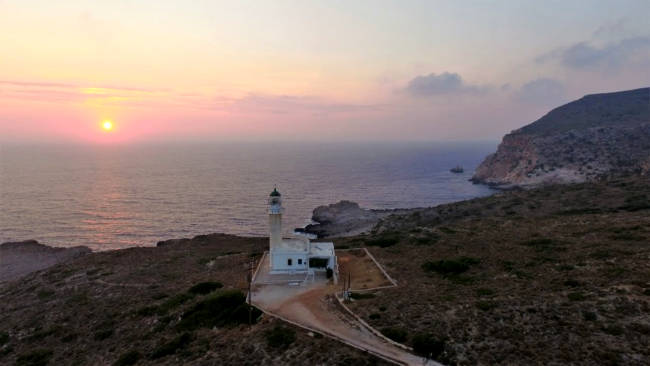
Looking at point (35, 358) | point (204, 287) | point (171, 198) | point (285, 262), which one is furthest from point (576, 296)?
point (171, 198)

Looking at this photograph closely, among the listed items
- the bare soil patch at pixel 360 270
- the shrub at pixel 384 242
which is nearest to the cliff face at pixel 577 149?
the shrub at pixel 384 242

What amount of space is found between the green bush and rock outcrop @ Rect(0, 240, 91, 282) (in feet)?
181

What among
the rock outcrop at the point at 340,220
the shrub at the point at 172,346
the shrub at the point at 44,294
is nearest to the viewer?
the shrub at the point at 172,346

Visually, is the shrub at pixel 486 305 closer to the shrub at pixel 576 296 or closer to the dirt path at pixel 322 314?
the shrub at pixel 576 296

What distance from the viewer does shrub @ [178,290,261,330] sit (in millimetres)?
21723

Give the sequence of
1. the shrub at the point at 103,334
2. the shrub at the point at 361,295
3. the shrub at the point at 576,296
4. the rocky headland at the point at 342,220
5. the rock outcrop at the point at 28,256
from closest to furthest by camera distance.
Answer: the shrub at the point at 576,296
the shrub at the point at 103,334
the shrub at the point at 361,295
the rock outcrop at the point at 28,256
the rocky headland at the point at 342,220

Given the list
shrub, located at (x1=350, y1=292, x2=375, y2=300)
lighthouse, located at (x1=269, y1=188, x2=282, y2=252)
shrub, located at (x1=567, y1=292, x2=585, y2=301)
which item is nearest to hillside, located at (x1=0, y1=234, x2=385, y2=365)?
lighthouse, located at (x1=269, y1=188, x2=282, y2=252)

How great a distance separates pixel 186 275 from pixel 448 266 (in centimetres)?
2418

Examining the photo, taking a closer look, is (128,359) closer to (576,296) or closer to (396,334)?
(396,334)

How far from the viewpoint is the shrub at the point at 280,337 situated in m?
17.7

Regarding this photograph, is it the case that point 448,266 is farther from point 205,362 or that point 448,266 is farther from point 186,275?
point 186,275

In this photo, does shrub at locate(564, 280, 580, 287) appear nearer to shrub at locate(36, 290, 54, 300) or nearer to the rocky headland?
shrub at locate(36, 290, 54, 300)

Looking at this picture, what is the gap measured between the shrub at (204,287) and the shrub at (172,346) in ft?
24.4

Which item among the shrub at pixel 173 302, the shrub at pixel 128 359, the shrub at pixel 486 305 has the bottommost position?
the shrub at pixel 128 359
